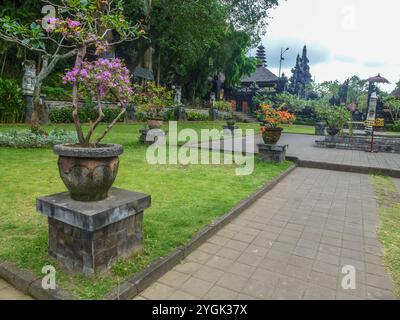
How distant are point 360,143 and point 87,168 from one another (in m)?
14.6

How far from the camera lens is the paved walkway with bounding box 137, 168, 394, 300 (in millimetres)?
2902

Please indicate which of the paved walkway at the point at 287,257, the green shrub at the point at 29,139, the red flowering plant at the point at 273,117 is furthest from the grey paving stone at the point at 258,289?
the green shrub at the point at 29,139

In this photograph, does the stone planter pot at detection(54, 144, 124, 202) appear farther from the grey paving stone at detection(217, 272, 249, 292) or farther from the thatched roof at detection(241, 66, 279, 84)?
the thatched roof at detection(241, 66, 279, 84)

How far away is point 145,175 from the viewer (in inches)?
270

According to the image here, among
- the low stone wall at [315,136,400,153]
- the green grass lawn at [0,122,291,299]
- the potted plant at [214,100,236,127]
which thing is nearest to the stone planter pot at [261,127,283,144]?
the green grass lawn at [0,122,291,299]

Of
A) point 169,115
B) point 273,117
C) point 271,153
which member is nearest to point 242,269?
point 271,153

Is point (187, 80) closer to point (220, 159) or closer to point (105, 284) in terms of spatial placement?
point (220, 159)

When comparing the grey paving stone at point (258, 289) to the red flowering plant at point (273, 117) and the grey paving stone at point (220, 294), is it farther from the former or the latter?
the red flowering plant at point (273, 117)

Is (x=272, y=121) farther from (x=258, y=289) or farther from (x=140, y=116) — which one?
(x=140, y=116)

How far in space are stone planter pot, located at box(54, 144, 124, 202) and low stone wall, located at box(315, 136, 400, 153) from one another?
1362 cm

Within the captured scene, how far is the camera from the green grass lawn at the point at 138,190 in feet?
9.77

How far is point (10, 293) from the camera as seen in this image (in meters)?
2.70

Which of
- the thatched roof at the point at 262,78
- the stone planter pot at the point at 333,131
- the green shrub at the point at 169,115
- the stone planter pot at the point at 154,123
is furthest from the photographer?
the thatched roof at the point at 262,78

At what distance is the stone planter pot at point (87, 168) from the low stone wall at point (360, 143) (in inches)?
536
